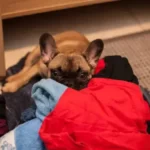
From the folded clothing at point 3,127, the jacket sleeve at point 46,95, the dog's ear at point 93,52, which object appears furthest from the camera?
the dog's ear at point 93,52

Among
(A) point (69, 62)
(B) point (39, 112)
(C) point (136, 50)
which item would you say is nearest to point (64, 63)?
(A) point (69, 62)

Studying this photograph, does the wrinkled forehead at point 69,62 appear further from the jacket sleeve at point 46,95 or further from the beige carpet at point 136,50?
the beige carpet at point 136,50

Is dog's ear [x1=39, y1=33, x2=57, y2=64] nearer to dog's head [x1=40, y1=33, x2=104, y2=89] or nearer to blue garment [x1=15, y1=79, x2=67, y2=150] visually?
dog's head [x1=40, y1=33, x2=104, y2=89]

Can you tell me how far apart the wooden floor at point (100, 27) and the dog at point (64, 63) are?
0.24m

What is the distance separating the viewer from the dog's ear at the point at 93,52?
1.60 metres

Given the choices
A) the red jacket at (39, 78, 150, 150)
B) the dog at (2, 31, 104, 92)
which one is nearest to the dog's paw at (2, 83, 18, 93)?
the dog at (2, 31, 104, 92)

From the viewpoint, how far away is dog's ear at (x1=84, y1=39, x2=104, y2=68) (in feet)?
5.25

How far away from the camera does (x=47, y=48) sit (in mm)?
1606

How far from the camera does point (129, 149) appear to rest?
126 cm

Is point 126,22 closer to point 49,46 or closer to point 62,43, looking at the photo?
point 62,43

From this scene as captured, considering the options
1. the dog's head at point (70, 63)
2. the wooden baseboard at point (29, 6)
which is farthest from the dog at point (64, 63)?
the wooden baseboard at point (29, 6)

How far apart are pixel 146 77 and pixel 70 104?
25.4 inches

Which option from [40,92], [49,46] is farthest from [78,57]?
[40,92]

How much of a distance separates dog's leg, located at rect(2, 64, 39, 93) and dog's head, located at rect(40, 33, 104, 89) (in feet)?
0.36
